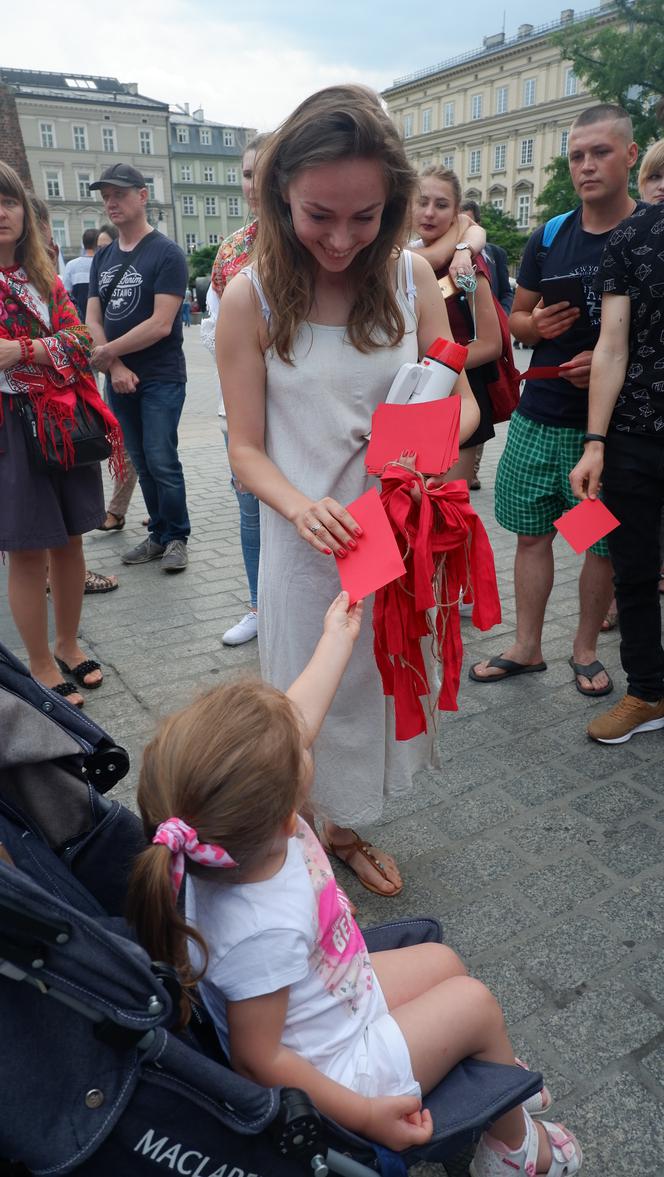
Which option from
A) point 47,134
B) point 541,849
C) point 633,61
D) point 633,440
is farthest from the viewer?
point 47,134

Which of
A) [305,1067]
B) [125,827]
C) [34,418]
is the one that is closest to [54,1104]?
[305,1067]

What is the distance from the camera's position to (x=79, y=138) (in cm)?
7381

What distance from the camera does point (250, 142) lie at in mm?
3594

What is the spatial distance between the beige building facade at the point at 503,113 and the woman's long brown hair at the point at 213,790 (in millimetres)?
67728

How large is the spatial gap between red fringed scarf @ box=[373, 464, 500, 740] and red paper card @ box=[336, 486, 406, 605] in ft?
0.29

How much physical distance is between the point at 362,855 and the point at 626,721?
1.28m

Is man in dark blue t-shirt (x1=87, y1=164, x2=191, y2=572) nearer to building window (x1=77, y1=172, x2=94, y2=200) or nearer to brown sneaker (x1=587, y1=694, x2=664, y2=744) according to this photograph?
brown sneaker (x1=587, y1=694, x2=664, y2=744)

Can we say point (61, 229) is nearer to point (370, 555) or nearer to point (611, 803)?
point (611, 803)

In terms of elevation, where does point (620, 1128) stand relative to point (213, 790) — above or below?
below

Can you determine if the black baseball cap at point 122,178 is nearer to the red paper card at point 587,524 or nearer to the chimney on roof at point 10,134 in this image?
the red paper card at point 587,524

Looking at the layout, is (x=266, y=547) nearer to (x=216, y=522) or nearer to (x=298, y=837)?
(x=298, y=837)

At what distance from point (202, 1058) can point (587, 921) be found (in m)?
1.46

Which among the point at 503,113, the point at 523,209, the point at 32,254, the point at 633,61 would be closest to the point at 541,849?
the point at 32,254

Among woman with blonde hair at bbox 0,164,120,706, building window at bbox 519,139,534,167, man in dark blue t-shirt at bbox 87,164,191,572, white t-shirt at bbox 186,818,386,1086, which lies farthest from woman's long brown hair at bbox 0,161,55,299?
building window at bbox 519,139,534,167
